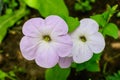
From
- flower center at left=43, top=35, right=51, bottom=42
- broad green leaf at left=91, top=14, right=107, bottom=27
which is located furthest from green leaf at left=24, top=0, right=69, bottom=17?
flower center at left=43, top=35, right=51, bottom=42

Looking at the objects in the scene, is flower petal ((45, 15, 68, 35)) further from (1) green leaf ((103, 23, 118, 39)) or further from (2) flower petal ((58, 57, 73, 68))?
(1) green leaf ((103, 23, 118, 39))

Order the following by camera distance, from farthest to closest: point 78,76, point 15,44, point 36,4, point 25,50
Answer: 1. point 15,44
2. point 78,76
3. point 36,4
4. point 25,50

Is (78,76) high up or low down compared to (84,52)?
down

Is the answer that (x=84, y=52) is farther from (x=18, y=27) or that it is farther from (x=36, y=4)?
(x=18, y=27)

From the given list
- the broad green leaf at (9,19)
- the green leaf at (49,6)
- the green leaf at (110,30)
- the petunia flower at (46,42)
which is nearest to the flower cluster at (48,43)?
the petunia flower at (46,42)

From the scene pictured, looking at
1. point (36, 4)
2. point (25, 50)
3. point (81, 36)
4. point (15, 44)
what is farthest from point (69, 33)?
point (15, 44)

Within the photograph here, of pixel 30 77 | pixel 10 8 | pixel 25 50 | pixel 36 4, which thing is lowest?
pixel 30 77

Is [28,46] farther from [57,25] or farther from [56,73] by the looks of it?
[56,73]

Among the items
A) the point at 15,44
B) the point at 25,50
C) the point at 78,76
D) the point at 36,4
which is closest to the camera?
the point at 25,50
